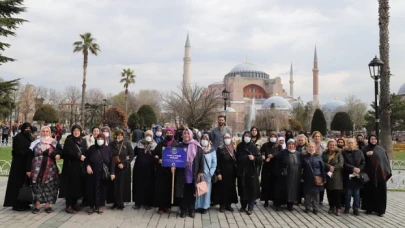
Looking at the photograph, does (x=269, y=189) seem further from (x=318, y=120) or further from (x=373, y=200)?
(x=318, y=120)

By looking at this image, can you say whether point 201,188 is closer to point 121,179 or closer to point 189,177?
point 189,177

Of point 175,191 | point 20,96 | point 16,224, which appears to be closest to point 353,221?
point 175,191

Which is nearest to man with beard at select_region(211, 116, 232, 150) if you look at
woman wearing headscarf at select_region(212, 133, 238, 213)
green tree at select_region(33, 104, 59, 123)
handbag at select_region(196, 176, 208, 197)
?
woman wearing headscarf at select_region(212, 133, 238, 213)

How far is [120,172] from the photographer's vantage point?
24.3ft

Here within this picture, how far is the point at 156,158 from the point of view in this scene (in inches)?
286

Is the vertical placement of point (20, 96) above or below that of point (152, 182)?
above

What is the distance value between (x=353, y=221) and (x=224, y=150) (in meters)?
2.98

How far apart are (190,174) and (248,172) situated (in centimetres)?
131

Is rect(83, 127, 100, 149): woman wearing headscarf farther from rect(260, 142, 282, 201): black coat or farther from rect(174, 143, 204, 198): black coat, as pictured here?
rect(260, 142, 282, 201): black coat

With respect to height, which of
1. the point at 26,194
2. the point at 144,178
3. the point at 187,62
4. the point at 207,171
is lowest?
the point at 26,194

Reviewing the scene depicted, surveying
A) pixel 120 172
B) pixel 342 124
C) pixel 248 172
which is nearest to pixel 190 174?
pixel 248 172

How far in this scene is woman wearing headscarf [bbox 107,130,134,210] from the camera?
24.2ft

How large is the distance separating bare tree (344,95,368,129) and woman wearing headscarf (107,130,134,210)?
2134 inches

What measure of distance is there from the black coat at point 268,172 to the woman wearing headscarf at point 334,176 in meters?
1.16
